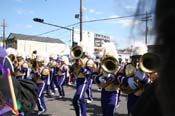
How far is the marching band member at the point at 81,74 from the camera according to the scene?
871cm

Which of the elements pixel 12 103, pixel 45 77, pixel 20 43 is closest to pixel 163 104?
pixel 12 103

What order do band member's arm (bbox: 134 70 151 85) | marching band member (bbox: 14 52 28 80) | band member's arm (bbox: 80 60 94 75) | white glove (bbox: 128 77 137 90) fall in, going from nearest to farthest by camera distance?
band member's arm (bbox: 134 70 151 85) < white glove (bbox: 128 77 137 90) < band member's arm (bbox: 80 60 94 75) < marching band member (bbox: 14 52 28 80)

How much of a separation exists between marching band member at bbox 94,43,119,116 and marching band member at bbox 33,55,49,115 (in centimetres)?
314

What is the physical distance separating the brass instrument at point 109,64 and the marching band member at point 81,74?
1415 mm

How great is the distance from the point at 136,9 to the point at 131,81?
5.81 metres

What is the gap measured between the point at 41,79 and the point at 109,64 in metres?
3.49

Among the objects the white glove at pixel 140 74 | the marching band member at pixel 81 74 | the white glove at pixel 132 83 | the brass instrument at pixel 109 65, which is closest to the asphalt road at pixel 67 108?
the marching band member at pixel 81 74

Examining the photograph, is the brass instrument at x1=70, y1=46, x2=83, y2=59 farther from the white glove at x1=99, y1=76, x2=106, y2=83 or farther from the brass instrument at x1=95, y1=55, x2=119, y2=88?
the white glove at x1=99, y1=76, x2=106, y2=83

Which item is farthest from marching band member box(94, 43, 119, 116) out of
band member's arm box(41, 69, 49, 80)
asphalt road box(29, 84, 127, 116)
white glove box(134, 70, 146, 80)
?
band member's arm box(41, 69, 49, 80)

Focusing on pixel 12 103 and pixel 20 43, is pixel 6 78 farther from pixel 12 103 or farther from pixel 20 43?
pixel 20 43

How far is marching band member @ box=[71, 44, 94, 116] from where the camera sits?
8.71 metres

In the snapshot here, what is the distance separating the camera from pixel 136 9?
3.19 feet

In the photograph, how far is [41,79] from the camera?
1052 cm

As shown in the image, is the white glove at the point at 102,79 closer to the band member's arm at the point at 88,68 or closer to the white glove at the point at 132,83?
the white glove at the point at 132,83
